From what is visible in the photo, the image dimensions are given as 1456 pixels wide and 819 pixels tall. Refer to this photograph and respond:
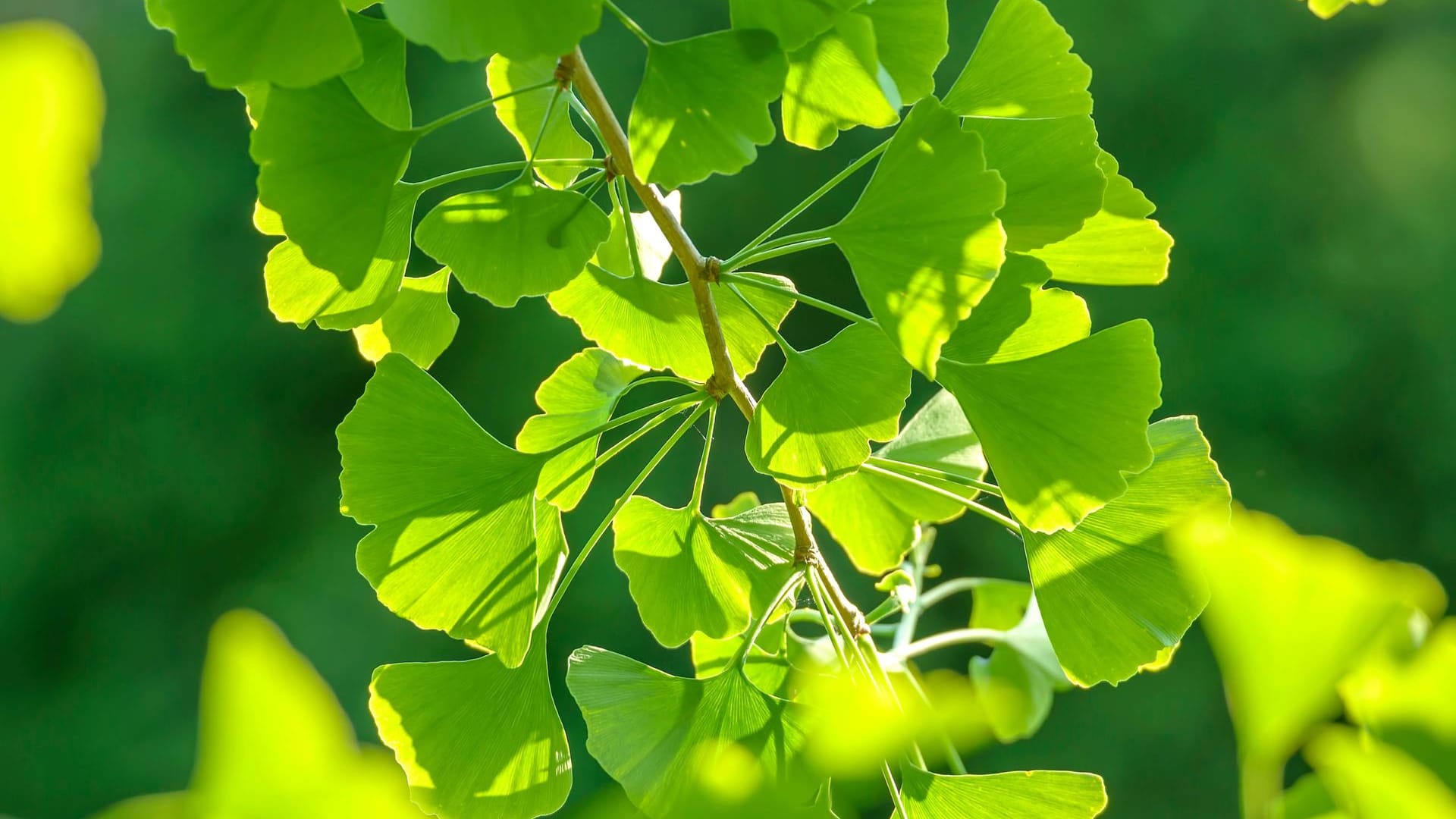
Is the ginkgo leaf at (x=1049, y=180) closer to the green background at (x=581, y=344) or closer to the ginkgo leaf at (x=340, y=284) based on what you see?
the ginkgo leaf at (x=340, y=284)

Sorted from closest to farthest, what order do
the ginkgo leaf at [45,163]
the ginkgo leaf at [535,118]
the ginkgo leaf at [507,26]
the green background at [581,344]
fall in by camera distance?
the ginkgo leaf at [45,163] → the ginkgo leaf at [507,26] → the ginkgo leaf at [535,118] → the green background at [581,344]

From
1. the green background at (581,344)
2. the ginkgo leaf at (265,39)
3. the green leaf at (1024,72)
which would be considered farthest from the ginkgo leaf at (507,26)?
the green background at (581,344)

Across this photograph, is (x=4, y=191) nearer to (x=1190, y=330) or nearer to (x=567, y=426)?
(x=567, y=426)

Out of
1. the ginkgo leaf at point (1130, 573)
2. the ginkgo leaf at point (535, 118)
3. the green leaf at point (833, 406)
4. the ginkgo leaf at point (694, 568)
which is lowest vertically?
the ginkgo leaf at point (694, 568)

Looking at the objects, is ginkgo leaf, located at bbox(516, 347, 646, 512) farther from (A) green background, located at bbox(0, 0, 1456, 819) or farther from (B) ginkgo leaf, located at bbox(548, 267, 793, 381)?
(A) green background, located at bbox(0, 0, 1456, 819)

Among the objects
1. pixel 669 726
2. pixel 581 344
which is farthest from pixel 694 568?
pixel 581 344

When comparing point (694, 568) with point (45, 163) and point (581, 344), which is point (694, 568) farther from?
point (581, 344)

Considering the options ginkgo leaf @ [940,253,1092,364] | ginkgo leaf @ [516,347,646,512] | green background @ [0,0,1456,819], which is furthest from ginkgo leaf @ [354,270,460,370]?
A: green background @ [0,0,1456,819]
